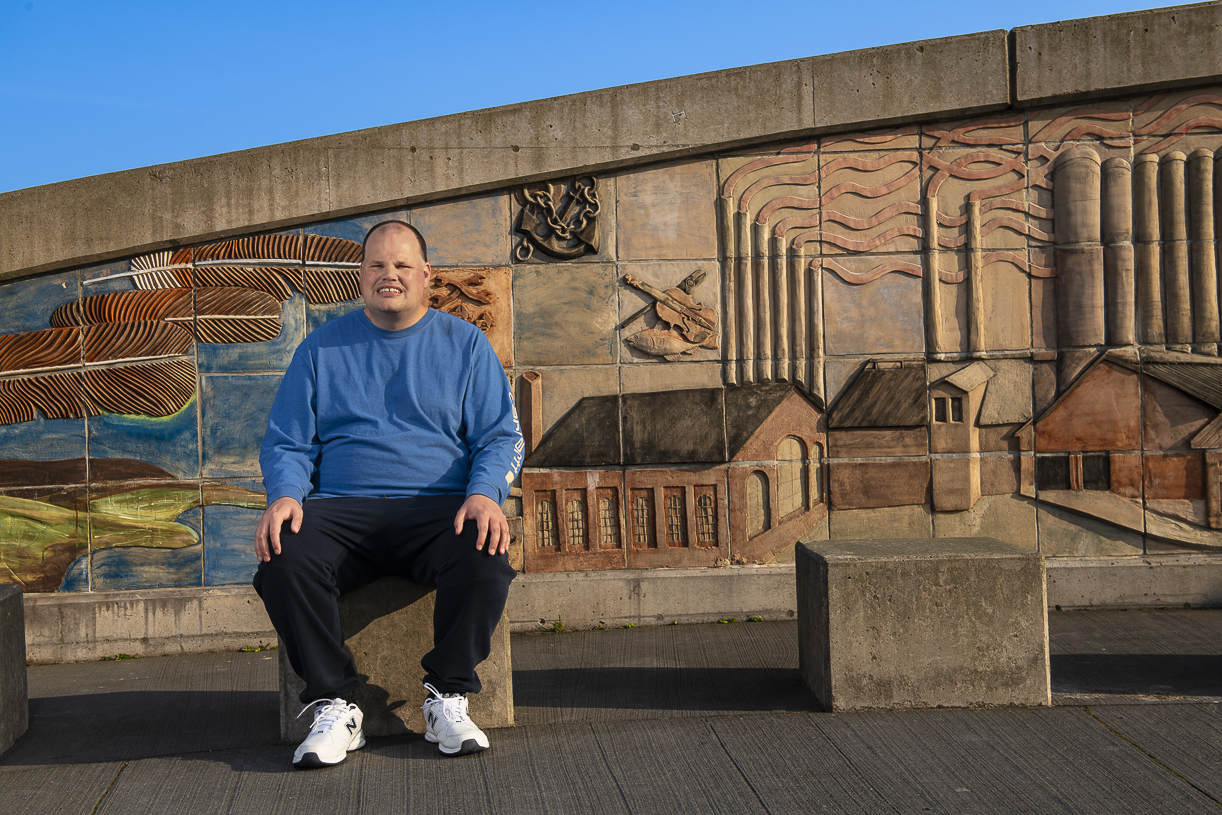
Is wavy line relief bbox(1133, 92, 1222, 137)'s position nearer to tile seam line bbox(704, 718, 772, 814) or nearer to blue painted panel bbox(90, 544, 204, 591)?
tile seam line bbox(704, 718, 772, 814)

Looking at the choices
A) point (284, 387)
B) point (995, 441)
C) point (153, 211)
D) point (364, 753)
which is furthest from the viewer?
point (995, 441)

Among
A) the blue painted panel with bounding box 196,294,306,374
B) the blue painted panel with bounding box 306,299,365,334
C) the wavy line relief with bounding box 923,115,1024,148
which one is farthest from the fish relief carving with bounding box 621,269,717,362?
the blue painted panel with bounding box 196,294,306,374

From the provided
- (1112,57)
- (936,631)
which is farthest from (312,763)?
(1112,57)

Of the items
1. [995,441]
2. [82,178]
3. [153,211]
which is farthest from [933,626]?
[82,178]

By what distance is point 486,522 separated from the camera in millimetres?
3092

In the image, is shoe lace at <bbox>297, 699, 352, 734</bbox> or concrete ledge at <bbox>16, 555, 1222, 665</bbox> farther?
concrete ledge at <bbox>16, 555, 1222, 665</bbox>

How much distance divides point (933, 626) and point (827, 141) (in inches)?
132

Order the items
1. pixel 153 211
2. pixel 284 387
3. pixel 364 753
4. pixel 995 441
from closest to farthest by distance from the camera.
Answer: pixel 364 753 → pixel 284 387 → pixel 153 211 → pixel 995 441

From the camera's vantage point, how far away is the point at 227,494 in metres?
5.57

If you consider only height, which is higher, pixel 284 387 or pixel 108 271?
pixel 108 271

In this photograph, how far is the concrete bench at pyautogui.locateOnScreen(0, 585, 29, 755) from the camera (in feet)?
11.9

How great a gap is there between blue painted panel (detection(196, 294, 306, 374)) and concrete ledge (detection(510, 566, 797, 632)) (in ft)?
6.48

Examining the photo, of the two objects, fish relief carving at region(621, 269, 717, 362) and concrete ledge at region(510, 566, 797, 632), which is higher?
fish relief carving at region(621, 269, 717, 362)

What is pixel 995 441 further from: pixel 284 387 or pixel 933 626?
pixel 284 387
